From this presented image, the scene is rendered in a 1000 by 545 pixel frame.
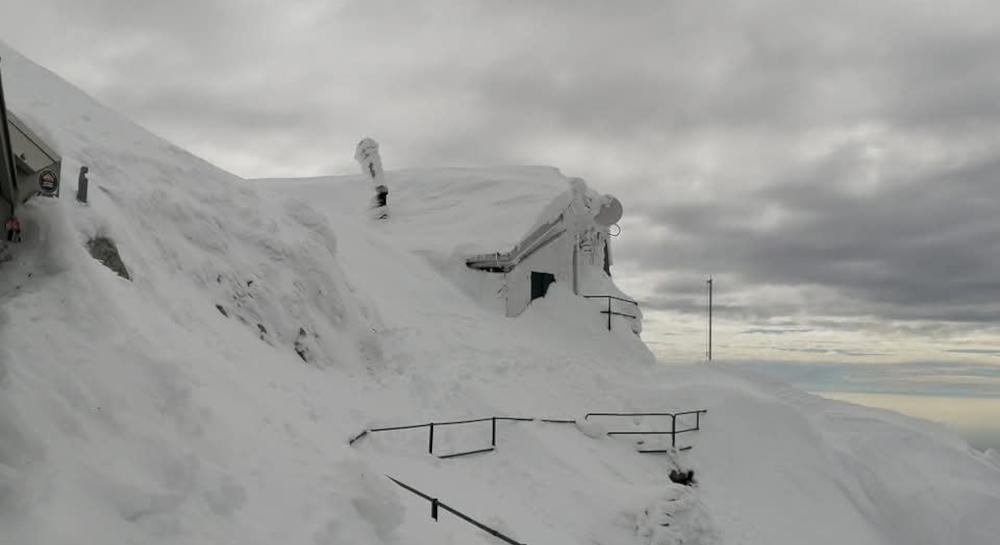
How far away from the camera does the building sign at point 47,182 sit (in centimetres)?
789

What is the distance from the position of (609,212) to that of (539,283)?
7.17m

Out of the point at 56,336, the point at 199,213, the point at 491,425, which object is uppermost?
the point at 199,213

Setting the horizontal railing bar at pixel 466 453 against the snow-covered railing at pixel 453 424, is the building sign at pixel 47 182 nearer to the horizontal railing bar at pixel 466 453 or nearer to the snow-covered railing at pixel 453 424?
the snow-covered railing at pixel 453 424

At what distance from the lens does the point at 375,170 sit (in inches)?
1403

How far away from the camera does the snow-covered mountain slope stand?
6.52 meters

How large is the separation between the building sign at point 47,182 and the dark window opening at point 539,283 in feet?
58.4

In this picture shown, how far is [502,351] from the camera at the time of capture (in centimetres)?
1995

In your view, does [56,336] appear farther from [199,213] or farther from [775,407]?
[775,407]

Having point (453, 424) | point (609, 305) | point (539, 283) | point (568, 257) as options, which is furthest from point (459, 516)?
point (568, 257)

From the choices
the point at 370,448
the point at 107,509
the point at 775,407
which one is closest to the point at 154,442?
the point at 107,509

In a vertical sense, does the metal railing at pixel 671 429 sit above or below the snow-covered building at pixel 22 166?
below

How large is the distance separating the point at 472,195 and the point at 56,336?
27476mm

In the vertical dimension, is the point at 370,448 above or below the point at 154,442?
below

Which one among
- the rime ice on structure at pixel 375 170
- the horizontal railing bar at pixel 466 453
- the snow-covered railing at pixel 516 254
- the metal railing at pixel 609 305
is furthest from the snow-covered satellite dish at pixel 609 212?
Result: the horizontal railing bar at pixel 466 453
